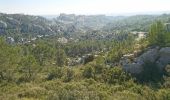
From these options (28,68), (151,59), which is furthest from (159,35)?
(28,68)

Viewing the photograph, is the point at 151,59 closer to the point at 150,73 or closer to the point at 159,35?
the point at 150,73

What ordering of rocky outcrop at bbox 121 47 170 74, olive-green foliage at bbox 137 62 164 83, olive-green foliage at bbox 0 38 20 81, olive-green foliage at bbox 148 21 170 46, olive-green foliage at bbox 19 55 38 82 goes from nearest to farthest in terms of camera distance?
olive-green foliage at bbox 137 62 164 83
rocky outcrop at bbox 121 47 170 74
olive-green foliage at bbox 148 21 170 46
olive-green foliage at bbox 0 38 20 81
olive-green foliage at bbox 19 55 38 82

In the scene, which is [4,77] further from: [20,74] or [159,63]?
[159,63]

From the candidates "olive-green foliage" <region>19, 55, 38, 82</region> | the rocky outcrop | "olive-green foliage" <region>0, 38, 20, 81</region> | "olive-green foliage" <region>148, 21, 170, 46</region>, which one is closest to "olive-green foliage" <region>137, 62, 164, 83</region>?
the rocky outcrop

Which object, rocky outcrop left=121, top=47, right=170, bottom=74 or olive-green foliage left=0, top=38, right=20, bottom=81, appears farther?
olive-green foliage left=0, top=38, right=20, bottom=81

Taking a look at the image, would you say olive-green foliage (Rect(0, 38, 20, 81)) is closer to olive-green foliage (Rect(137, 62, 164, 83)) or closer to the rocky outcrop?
the rocky outcrop

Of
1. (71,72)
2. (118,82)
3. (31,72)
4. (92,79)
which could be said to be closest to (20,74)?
(31,72)

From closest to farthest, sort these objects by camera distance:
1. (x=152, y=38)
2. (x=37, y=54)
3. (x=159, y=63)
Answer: (x=159, y=63) < (x=152, y=38) < (x=37, y=54)

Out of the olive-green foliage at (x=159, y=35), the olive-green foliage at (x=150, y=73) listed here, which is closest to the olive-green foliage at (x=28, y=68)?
the olive-green foliage at (x=150, y=73)
